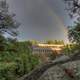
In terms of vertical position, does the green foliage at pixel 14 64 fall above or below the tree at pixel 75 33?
below

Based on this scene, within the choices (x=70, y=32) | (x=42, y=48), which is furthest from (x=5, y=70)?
(x=42, y=48)

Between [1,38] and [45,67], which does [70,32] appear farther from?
[1,38]

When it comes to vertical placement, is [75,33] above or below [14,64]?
above

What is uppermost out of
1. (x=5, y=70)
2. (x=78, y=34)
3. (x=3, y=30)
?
(x=3, y=30)

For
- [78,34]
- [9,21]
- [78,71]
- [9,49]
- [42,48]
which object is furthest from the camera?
[42,48]

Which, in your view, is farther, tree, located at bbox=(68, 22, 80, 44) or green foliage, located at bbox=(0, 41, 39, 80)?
green foliage, located at bbox=(0, 41, 39, 80)

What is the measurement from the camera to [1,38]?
20750 mm

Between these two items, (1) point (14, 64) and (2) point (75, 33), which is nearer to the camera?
(2) point (75, 33)

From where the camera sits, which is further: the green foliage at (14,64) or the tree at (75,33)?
the green foliage at (14,64)

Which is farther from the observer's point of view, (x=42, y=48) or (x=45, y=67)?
(x=42, y=48)

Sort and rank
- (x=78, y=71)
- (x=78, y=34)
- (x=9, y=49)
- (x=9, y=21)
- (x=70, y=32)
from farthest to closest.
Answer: (x=9, y=49) → (x=9, y=21) → (x=70, y=32) → (x=78, y=34) → (x=78, y=71)

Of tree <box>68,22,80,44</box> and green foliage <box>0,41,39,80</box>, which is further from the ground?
tree <box>68,22,80,44</box>

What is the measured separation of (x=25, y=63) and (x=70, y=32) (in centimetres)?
1341

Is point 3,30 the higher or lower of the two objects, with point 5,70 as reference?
higher
